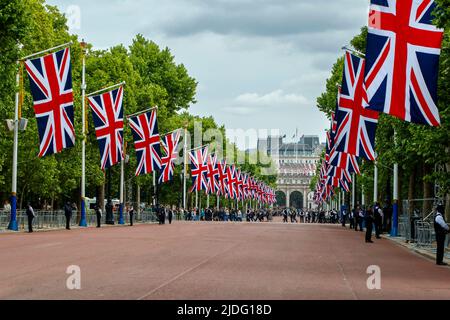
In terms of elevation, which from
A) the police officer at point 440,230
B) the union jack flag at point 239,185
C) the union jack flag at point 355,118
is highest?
the union jack flag at point 355,118

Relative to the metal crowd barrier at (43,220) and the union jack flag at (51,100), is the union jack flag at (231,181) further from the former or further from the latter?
the union jack flag at (51,100)

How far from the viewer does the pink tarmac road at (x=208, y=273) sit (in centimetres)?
1470

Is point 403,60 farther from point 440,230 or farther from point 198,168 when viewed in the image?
point 198,168

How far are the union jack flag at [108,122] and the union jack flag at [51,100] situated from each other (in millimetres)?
8999

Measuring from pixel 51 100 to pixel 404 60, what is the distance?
69.8 ft

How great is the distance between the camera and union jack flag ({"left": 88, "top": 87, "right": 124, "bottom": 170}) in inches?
1887

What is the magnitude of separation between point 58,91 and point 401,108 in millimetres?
21709

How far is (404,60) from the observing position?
2067 cm

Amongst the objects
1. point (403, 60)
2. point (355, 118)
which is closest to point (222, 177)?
point (355, 118)

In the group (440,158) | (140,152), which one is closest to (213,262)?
(440,158)

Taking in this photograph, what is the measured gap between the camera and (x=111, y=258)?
2292 centimetres

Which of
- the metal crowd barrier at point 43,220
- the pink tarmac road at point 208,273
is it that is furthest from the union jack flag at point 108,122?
the pink tarmac road at point 208,273

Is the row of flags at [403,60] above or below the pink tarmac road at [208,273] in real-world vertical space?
above

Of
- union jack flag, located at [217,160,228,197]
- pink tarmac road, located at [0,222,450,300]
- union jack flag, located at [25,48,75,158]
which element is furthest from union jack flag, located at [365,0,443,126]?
union jack flag, located at [217,160,228,197]
